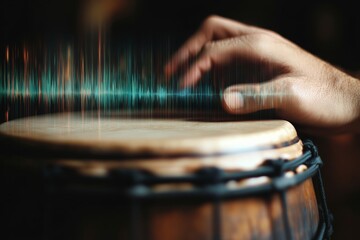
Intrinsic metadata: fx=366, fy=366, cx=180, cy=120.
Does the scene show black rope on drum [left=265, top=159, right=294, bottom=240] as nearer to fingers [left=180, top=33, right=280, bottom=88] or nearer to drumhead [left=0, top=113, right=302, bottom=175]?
drumhead [left=0, top=113, right=302, bottom=175]

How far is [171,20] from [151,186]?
1.32 m

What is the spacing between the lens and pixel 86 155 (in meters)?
0.41

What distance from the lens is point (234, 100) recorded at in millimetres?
585

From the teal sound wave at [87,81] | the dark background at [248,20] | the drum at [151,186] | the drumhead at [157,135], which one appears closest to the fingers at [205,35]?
the teal sound wave at [87,81]

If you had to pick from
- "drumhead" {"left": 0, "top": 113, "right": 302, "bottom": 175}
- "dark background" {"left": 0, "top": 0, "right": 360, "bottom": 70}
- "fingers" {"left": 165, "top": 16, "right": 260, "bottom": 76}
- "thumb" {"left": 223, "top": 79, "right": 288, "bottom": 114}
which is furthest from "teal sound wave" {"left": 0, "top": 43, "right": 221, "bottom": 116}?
"drumhead" {"left": 0, "top": 113, "right": 302, "bottom": 175}

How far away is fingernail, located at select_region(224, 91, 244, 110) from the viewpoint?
0.58m

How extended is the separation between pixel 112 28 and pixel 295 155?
1.43 m

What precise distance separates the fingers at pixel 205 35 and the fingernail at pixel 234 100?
296 millimetres

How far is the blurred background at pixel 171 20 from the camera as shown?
1.44m

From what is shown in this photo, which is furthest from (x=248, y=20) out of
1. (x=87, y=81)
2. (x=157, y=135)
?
(x=157, y=135)

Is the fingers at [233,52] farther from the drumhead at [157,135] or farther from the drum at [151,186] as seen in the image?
the drum at [151,186]

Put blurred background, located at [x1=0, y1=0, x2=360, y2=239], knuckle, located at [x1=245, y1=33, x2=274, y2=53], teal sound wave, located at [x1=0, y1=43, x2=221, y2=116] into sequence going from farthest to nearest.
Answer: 1. blurred background, located at [x1=0, y1=0, x2=360, y2=239]
2. teal sound wave, located at [x1=0, y1=43, x2=221, y2=116]
3. knuckle, located at [x1=245, y1=33, x2=274, y2=53]

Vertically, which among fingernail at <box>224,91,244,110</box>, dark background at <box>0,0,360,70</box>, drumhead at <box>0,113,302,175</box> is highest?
dark background at <box>0,0,360,70</box>

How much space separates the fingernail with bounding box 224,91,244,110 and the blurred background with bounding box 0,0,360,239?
0.81 m
